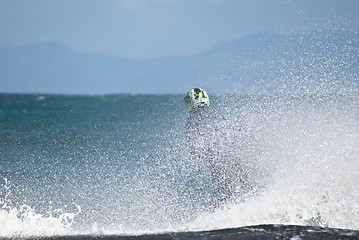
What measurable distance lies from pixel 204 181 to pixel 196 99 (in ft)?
5.84

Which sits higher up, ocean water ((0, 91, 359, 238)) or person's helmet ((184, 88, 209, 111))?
person's helmet ((184, 88, 209, 111))

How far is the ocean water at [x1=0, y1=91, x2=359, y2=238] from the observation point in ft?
18.4

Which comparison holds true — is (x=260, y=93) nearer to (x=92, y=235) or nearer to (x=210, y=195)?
(x=210, y=195)

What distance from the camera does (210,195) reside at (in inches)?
276

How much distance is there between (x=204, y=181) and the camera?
317 inches

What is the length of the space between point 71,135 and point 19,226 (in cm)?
977

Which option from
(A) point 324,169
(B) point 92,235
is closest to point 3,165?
(B) point 92,235

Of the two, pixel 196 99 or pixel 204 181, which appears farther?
pixel 204 181

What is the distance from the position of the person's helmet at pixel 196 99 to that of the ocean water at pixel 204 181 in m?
0.81

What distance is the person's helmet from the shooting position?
7277 millimetres

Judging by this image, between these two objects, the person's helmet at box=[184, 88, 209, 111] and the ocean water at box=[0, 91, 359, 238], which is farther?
the person's helmet at box=[184, 88, 209, 111]

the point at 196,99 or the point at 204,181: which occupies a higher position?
the point at 196,99

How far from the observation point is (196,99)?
287 inches

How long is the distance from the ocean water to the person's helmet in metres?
0.81
